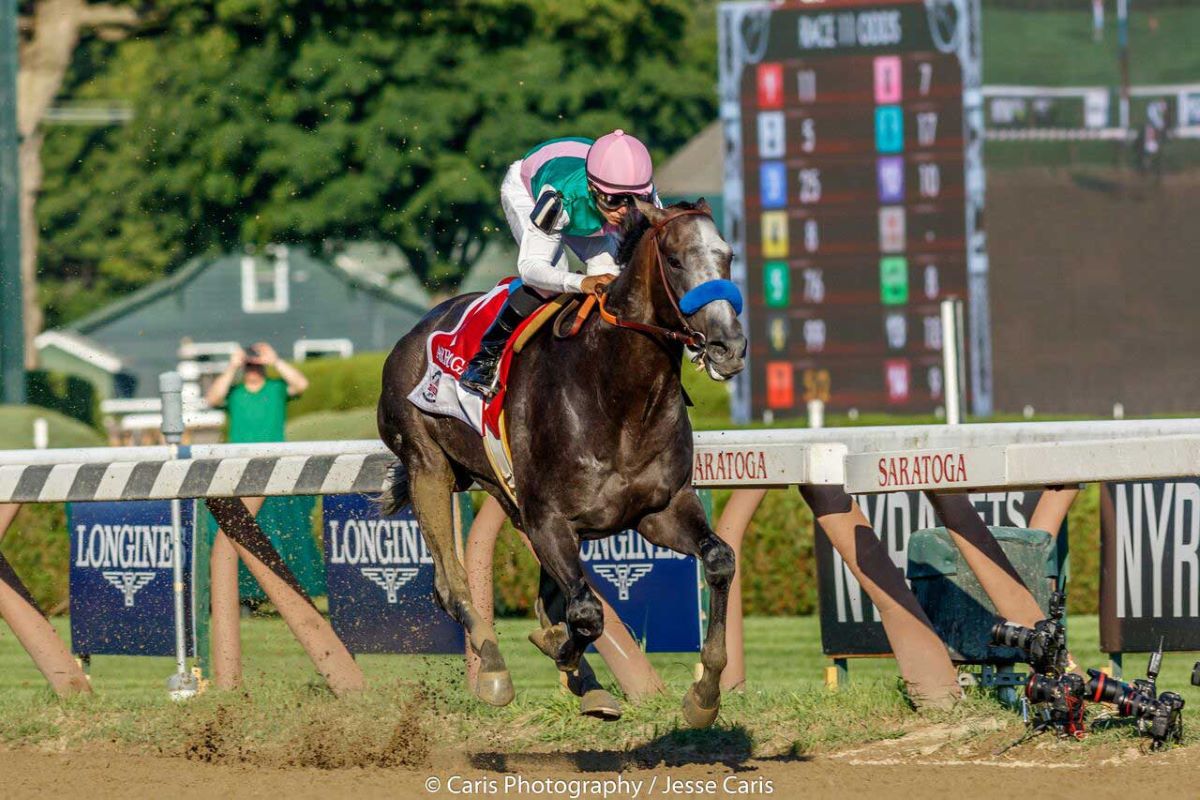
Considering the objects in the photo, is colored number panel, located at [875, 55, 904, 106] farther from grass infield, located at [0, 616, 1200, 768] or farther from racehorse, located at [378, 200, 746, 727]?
racehorse, located at [378, 200, 746, 727]

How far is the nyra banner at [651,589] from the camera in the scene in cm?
758

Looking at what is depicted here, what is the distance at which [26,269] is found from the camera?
986 inches

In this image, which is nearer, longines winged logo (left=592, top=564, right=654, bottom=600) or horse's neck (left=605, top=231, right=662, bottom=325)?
horse's neck (left=605, top=231, right=662, bottom=325)

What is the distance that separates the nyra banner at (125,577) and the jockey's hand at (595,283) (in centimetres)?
261

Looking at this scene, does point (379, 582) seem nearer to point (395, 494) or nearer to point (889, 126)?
point (395, 494)

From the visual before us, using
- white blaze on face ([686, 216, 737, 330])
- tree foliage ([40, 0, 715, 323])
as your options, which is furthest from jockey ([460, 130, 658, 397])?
tree foliage ([40, 0, 715, 323])

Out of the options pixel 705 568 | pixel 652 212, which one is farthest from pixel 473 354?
pixel 705 568

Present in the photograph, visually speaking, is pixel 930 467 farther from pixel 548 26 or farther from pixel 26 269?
pixel 548 26

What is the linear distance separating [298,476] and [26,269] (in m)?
18.9

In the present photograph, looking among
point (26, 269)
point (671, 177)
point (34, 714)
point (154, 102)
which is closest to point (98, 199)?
point (154, 102)

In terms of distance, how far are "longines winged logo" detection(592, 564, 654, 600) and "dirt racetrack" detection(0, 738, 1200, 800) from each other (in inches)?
44.5

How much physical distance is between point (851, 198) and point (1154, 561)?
9.49 metres

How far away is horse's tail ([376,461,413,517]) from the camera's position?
7.40m

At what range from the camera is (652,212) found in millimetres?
5859
